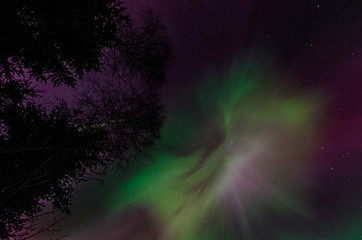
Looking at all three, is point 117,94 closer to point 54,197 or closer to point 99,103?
point 99,103

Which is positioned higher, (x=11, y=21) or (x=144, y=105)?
(x=11, y=21)

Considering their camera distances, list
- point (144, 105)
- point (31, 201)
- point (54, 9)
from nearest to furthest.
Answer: point (54, 9) → point (31, 201) → point (144, 105)

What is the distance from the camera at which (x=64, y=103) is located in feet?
21.4

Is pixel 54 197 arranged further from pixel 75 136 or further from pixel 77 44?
pixel 77 44

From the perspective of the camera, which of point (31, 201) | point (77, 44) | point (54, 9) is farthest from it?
point (31, 201)

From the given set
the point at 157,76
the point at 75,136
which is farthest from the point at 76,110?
the point at 157,76

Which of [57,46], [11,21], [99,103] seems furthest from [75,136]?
[11,21]

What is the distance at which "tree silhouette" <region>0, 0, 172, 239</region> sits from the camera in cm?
362

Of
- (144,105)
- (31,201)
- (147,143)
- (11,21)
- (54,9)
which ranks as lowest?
(147,143)

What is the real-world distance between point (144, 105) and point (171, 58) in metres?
1.65

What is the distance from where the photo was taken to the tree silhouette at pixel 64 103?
142 inches

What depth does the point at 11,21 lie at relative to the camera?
11.5 feet

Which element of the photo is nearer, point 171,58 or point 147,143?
point 171,58

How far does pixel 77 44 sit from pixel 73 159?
3.17 m
